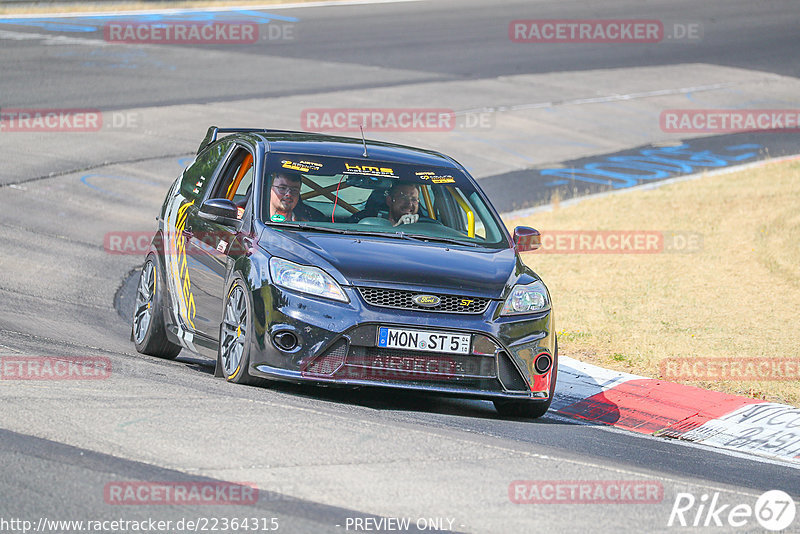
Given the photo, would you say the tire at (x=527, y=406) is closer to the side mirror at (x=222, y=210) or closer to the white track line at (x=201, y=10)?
the side mirror at (x=222, y=210)

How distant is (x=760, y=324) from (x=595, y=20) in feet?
75.6

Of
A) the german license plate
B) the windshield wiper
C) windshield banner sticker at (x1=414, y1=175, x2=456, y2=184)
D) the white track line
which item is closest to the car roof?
windshield banner sticker at (x1=414, y1=175, x2=456, y2=184)

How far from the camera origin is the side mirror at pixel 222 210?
8147 mm

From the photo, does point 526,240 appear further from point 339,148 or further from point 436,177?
point 339,148

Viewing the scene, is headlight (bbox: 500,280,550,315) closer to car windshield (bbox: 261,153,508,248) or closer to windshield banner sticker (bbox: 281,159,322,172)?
car windshield (bbox: 261,153,508,248)

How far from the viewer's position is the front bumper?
732 centimetres

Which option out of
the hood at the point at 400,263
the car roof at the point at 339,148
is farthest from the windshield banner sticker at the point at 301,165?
the hood at the point at 400,263

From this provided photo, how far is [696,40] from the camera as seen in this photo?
3272cm

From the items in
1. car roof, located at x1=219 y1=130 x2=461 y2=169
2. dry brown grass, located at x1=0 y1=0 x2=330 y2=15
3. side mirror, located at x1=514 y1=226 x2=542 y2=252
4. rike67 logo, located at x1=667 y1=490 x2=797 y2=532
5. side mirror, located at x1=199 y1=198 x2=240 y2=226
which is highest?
dry brown grass, located at x1=0 y1=0 x2=330 y2=15

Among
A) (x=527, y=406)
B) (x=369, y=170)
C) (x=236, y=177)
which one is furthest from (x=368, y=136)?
(x=527, y=406)

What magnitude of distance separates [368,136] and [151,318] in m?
12.8

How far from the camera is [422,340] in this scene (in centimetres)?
738

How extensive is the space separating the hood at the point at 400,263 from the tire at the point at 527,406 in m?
0.72

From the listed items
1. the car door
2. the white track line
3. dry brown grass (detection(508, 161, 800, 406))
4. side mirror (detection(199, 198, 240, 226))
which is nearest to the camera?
side mirror (detection(199, 198, 240, 226))
